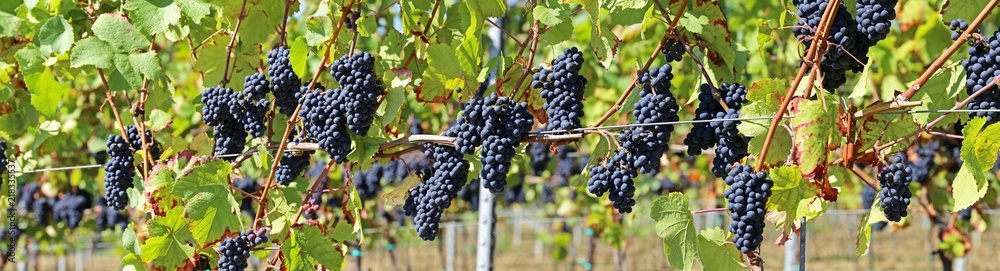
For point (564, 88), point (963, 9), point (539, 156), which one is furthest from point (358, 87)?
point (539, 156)

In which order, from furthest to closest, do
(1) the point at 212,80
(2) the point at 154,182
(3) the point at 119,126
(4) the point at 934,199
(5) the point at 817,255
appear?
(5) the point at 817,255 < (4) the point at 934,199 < (3) the point at 119,126 < (1) the point at 212,80 < (2) the point at 154,182

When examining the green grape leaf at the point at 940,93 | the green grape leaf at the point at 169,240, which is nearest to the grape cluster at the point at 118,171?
the green grape leaf at the point at 169,240

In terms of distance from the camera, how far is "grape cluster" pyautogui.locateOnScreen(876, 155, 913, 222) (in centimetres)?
193

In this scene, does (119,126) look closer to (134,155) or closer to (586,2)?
(134,155)

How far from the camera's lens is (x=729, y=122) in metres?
2.02

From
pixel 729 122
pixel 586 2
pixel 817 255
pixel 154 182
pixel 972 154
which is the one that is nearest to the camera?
pixel 972 154

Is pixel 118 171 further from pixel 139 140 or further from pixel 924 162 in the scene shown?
pixel 924 162

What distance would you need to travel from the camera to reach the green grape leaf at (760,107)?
1.97 metres

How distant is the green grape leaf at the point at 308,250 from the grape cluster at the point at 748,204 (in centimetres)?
103

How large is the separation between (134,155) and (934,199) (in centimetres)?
427

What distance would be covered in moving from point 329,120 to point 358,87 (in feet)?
0.38

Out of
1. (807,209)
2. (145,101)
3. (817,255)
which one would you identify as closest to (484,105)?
(807,209)

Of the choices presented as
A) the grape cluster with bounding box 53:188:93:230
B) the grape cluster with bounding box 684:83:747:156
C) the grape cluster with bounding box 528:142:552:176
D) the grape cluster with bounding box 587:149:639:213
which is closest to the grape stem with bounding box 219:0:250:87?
the grape cluster with bounding box 587:149:639:213

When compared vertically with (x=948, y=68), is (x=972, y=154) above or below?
below
